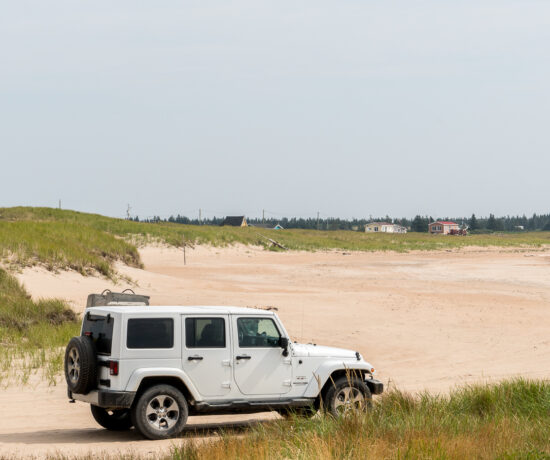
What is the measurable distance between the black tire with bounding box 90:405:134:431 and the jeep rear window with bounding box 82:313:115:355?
125cm

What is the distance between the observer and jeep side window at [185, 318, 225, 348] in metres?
11.0

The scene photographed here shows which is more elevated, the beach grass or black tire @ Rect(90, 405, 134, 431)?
the beach grass

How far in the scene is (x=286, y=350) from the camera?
11461 mm

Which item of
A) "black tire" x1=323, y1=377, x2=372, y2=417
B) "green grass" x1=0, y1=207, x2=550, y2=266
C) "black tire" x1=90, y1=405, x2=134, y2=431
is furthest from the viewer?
"green grass" x1=0, y1=207, x2=550, y2=266

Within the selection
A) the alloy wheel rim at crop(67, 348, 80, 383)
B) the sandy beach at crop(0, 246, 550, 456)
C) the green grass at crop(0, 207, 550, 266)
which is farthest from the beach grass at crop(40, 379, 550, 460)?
the green grass at crop(0, 207, 550, 266)

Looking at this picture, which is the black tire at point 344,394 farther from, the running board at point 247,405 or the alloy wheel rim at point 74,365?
the alloy wheel rim at point 74,365

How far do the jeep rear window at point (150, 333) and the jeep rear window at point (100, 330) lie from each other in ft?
0.86

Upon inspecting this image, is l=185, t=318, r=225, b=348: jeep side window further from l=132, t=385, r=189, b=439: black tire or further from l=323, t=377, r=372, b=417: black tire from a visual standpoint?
l=323, t=377, r=372, b=417: black tire

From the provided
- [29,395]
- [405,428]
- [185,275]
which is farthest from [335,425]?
[185,275]

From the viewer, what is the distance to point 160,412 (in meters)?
10.7

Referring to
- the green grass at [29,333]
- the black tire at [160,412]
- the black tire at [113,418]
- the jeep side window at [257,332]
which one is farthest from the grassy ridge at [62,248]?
the black tire at [160,412]

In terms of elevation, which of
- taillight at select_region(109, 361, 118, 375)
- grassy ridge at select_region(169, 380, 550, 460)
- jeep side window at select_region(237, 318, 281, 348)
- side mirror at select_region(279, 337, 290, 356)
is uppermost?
jeep side window at select_region(237, 318, 281, 348)

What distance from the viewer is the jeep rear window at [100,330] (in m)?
10.8

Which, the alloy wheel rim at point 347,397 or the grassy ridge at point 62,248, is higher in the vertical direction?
the grassy ridge at point 62,248
